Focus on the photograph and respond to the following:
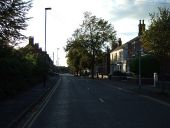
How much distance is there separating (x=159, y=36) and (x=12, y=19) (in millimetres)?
11447

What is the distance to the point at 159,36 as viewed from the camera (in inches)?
1215

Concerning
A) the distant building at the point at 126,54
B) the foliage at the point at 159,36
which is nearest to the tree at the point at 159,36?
the foliage at the point at 159,36

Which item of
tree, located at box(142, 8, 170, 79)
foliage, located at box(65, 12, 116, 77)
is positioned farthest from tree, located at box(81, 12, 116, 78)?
tree, located at box(142, 8, 170, 79)

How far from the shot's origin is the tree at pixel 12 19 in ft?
73.1

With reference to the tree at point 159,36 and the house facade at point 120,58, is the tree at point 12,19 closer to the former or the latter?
the tree at point 159,36

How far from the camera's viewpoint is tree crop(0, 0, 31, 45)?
22.3m

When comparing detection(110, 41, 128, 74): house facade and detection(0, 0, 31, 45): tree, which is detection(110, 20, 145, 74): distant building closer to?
detection(110, 41, 128, 74): house facade

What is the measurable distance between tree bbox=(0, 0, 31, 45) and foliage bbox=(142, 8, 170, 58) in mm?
10381

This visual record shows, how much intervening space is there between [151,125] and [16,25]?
10.9 meters

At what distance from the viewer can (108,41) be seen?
105 meters

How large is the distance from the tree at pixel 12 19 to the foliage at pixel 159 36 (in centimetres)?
1038

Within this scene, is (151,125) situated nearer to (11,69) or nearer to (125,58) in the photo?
(11,69)

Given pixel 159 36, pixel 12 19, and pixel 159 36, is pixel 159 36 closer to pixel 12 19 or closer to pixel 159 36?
pixel 159 36

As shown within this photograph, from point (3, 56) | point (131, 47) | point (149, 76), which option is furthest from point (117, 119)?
point (131, 47)
